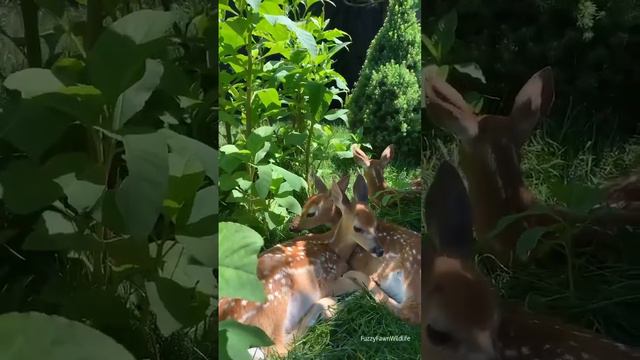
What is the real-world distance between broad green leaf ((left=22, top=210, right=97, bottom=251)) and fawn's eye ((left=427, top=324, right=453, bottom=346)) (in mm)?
497

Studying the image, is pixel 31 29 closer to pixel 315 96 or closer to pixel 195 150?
pixel 195 150

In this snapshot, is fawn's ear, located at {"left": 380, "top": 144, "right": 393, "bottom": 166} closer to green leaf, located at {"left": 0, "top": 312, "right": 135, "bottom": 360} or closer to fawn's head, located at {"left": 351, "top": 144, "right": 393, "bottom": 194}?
fawn's head, located at {"left": 351, "top": 144, "right": 393, "bottom": 194}

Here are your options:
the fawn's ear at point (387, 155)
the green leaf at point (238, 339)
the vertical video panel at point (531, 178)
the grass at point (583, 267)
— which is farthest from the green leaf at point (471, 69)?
the green leaf at point (238, 339)

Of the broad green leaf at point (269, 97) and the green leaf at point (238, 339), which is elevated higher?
the broad green leaf at point (269, 97)

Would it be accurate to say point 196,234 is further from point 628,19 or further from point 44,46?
point 628,19

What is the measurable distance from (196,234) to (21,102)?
0.17 m

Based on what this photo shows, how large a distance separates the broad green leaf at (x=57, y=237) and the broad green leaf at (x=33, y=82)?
0.31 ft

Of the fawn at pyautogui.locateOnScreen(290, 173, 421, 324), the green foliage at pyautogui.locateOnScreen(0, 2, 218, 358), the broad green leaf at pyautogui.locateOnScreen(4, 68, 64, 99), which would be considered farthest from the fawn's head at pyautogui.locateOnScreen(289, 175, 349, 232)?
the broad green leaf at pyautogui.locateOnScreen(4, 68, 64, 99)

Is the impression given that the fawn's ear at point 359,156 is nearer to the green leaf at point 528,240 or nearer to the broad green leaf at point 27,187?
the green leaf at point 528,240

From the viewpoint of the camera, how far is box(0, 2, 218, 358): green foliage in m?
0.45

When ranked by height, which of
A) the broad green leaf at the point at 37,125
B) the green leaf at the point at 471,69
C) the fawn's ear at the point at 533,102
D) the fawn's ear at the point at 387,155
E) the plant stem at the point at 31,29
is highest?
the plant stem at the point at 31,29

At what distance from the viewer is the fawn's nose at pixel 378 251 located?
0.95 metres

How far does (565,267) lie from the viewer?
2.48ft

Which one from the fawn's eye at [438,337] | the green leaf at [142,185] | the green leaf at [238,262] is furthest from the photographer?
the fawn's eye at [438,337]
